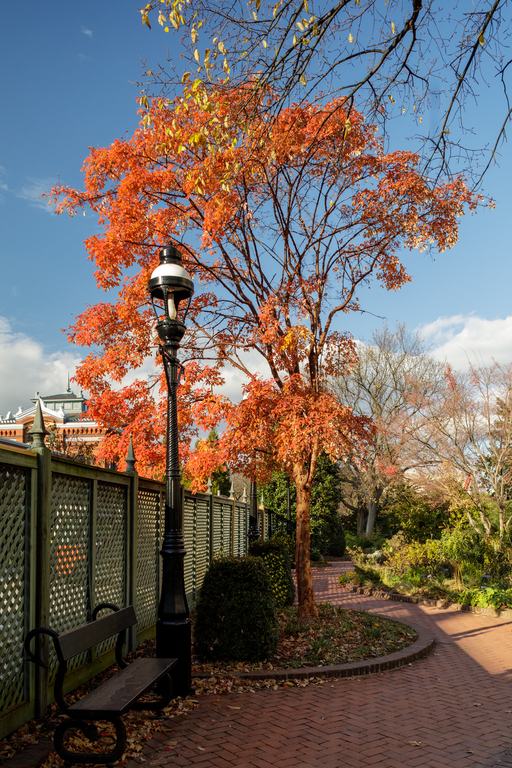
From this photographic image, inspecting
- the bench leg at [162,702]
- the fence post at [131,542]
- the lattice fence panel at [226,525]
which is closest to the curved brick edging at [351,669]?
the fence post at [131,542]

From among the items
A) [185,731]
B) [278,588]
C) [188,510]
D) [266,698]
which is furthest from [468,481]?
[185,731]

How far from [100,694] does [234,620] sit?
2.80 meters

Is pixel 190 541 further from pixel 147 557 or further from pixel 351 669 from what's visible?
pixel 351 669

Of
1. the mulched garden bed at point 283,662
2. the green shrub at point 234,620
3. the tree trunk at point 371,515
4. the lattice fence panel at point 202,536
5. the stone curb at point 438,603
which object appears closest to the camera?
the mulched garden bed at point 283,662

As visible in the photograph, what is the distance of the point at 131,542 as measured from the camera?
6527mm

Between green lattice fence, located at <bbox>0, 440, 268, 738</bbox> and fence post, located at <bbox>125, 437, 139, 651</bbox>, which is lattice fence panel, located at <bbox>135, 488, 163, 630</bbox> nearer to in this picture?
green lattice fence, located at <bbox>0, 440, 268, 738</bbox>

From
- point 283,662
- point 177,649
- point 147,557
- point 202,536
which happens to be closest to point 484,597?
point 202,536

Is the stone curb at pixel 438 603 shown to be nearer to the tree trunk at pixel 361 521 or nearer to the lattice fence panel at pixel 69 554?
the lattice fence panel at pixel 69 554

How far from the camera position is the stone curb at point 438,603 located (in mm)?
10812

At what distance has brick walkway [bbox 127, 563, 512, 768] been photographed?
158 inches

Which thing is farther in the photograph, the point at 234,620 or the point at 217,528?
the point at 217,528

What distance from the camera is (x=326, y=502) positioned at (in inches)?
954

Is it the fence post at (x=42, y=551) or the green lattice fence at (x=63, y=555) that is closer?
the green lattice fence at (x=63, y=555)

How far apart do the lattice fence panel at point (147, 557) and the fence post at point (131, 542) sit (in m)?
0.37
